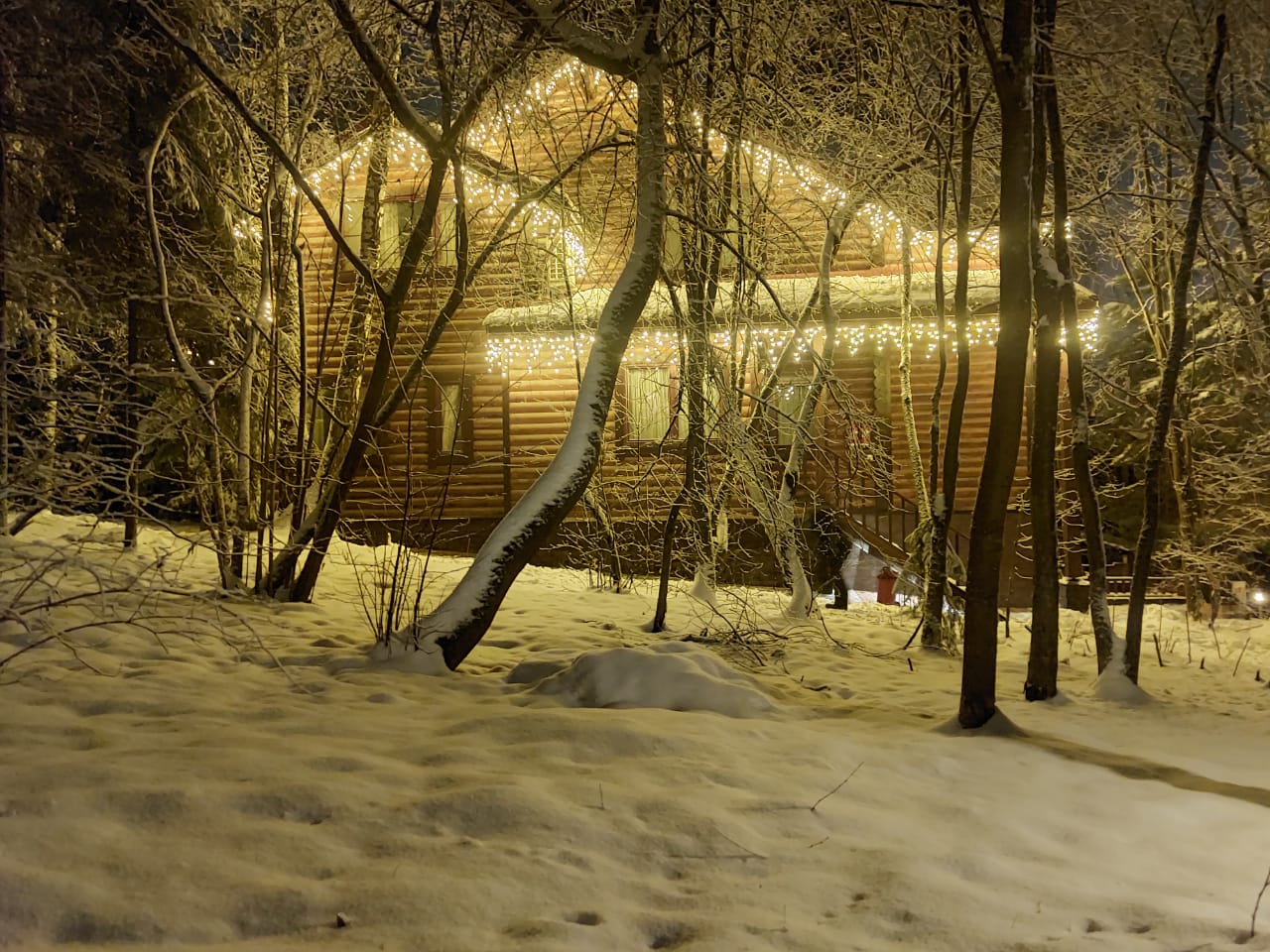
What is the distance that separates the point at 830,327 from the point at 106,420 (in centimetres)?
747

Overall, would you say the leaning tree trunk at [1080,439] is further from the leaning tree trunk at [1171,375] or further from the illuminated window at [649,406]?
the illuminated window at [649,406]

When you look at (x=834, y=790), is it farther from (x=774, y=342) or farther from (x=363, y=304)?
(x=774, y=342)

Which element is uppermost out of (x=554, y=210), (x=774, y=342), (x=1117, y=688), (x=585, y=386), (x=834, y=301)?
(x=834, y=301)

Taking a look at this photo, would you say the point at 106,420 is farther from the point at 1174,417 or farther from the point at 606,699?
the point at 1174,417

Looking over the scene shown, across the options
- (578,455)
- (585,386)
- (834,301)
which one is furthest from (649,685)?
(834,301)

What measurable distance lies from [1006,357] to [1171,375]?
9.87 feet

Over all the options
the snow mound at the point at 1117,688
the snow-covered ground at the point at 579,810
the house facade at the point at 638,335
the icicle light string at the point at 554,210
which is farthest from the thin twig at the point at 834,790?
the icicle light string at the point at 554,210

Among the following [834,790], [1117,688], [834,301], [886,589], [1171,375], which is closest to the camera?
[834,790]

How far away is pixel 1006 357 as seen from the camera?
516cm

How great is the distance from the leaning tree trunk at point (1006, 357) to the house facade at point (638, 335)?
1.92m

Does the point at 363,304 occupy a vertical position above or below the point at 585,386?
above

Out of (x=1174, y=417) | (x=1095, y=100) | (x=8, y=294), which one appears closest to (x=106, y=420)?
(x=8, y=294)

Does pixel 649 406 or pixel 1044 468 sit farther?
pixel 649 406

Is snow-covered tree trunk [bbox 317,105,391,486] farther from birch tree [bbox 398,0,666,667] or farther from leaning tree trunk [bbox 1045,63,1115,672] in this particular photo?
leaning tree trunk [bbox 1045,63,1115,672]
